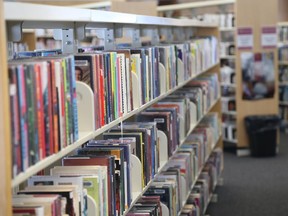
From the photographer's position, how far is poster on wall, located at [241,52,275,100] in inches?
296

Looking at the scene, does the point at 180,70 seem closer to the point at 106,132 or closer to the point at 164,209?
the point at 164,209

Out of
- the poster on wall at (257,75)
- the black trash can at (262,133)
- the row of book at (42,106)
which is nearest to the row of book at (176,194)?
the row of book at (42,106)

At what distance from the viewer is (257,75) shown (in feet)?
24.8

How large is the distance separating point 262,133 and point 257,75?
0.74m

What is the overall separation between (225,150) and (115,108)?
584 cm

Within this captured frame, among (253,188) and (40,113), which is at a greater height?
(40,113)

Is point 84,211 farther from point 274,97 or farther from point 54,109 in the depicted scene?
point 274,97

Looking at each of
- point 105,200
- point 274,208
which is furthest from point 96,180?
point 274,208

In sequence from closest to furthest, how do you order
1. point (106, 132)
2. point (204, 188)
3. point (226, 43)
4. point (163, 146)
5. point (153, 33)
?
point (106, 132)
point (163, 146)
point (153, 33)
point (204, 188)
point (226, 43)

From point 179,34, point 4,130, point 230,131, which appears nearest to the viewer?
point 4,130

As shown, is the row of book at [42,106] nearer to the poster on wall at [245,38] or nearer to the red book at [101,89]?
the red book at [101,89]

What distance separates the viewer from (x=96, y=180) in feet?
7.54

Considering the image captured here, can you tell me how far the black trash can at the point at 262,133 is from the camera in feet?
24.5

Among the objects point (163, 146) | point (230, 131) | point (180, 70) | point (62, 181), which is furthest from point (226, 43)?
point (62, 181)
